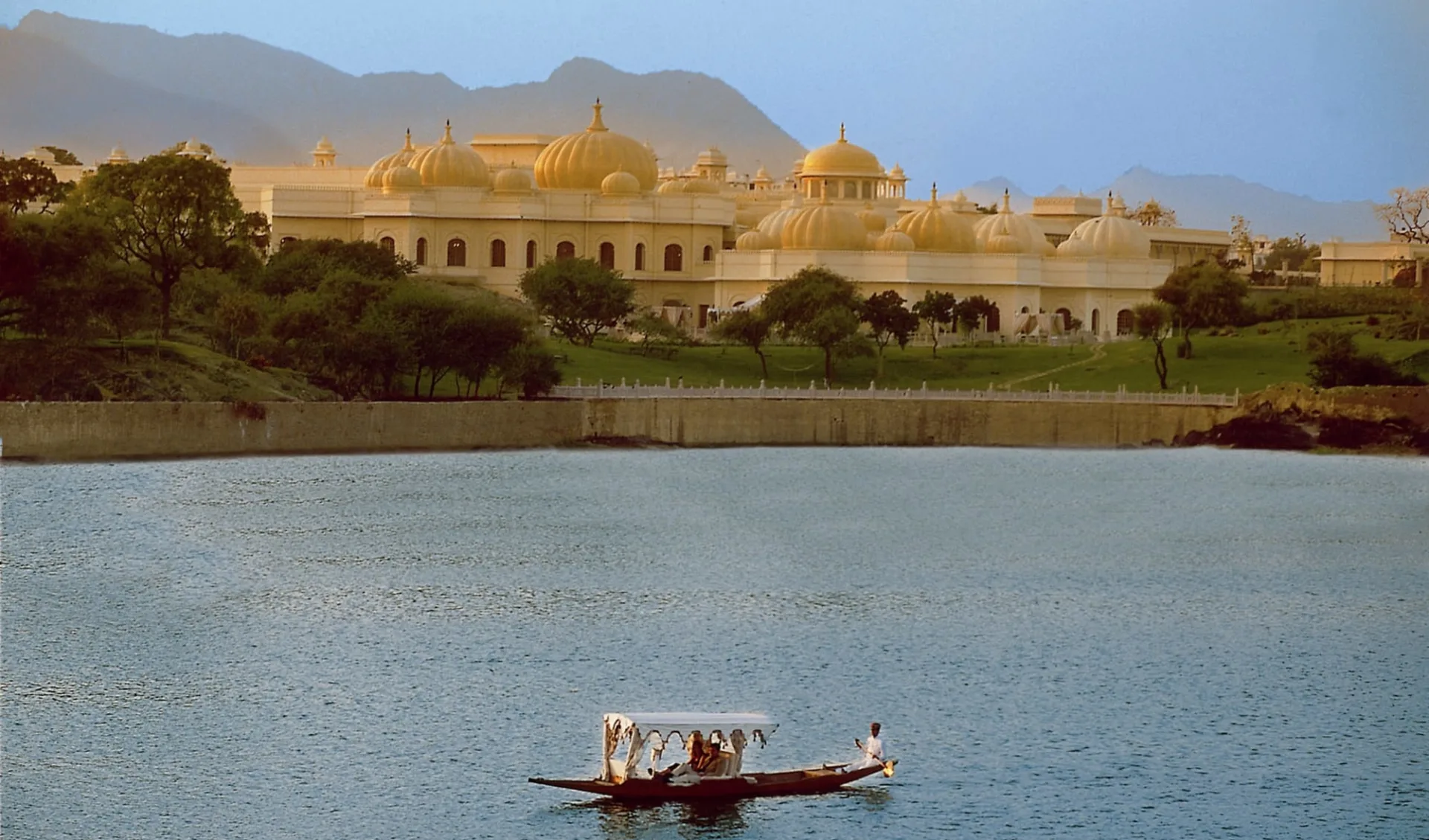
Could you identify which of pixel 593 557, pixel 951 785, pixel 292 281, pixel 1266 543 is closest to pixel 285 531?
pixel 593 557

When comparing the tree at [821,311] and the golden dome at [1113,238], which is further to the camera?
the golden dome at [1113,238]

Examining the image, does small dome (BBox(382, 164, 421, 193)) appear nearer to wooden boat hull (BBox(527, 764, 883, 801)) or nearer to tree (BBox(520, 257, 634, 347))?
tree (BBox(520, 257, 634, 347))

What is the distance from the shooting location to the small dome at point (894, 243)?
12369cm

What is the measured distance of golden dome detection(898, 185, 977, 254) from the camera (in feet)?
416

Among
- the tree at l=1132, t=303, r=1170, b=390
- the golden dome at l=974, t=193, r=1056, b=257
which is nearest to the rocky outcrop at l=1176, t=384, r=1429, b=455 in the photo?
the tree at l=1132, t=303, r=1170, b=390

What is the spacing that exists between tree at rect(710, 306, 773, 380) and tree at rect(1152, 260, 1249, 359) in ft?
51.9

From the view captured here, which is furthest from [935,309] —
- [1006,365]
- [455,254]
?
[455,254]

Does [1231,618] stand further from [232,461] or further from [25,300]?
[25,300]

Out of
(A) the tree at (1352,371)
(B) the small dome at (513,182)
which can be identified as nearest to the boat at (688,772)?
(A) the tree at (1352,371)

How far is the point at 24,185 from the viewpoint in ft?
346

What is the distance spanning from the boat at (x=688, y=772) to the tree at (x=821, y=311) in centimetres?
6098

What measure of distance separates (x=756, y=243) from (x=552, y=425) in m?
42.5

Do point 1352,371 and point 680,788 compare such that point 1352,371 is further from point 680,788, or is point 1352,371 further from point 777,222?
point 680,788

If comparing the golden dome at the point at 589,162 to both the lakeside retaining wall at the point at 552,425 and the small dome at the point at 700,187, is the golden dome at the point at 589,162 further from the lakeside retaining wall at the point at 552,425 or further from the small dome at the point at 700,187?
the lakeside retaining wall at the point at 552,425
